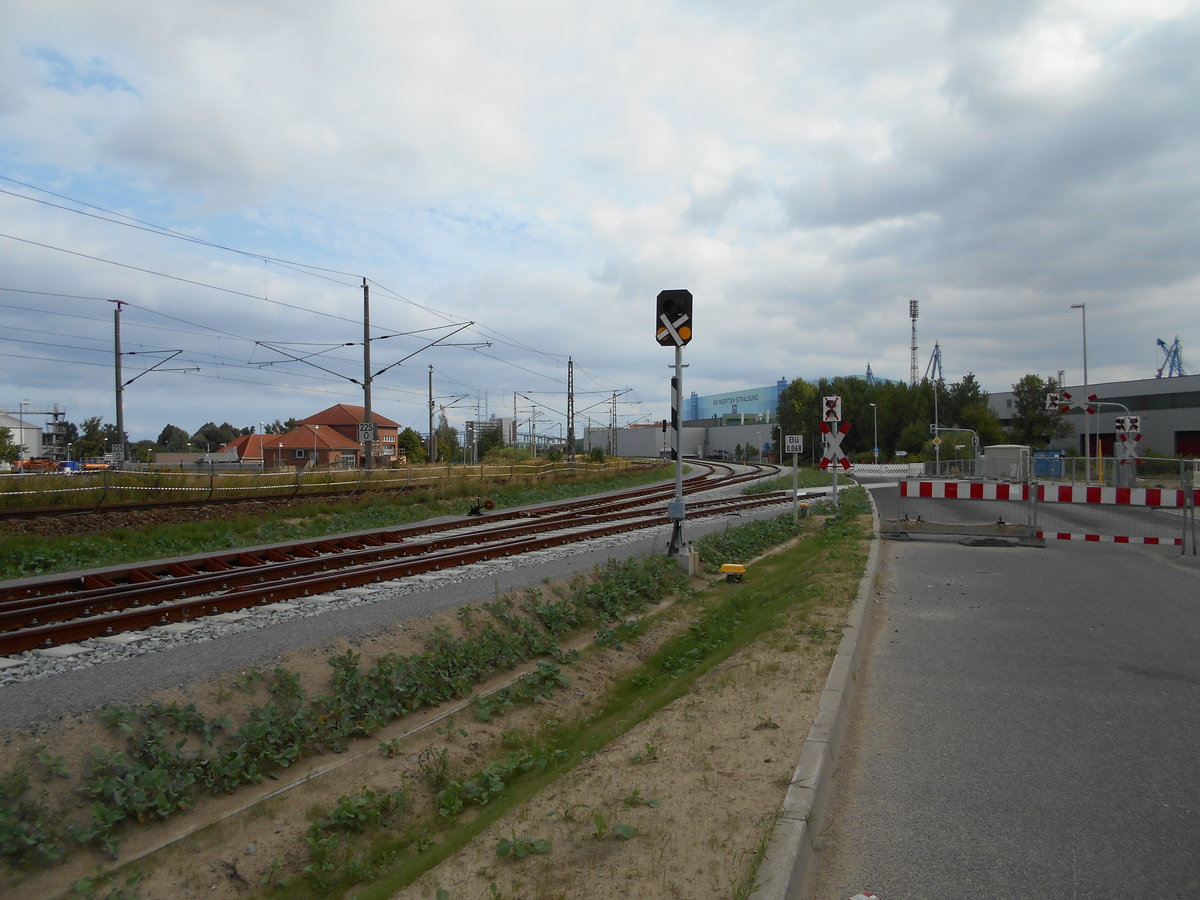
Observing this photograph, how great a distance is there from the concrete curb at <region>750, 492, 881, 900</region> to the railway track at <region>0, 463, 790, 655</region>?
750cm

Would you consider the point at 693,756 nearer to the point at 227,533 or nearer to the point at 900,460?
the point at 227,533

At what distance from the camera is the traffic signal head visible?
13.5 m

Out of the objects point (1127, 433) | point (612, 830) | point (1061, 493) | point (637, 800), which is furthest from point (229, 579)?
point (1127, 433)

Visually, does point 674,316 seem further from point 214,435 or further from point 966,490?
point 214,435

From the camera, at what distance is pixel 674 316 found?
1353 centimetres

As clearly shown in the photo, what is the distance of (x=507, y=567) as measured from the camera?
13.9 m

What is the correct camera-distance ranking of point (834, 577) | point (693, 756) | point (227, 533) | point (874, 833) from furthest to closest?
point (227, 533) → point (834, 577) → point (693, 756) → point (874, 833)

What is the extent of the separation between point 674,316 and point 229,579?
7.85m

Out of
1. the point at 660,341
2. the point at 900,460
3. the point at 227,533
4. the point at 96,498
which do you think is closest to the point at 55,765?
the point at 660,341

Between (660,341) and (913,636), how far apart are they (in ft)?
21.7

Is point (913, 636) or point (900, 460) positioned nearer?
point (913, 636)

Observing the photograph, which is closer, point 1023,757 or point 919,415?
point 1023,757

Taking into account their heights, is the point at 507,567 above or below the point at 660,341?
below

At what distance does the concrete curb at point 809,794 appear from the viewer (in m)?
3.62
